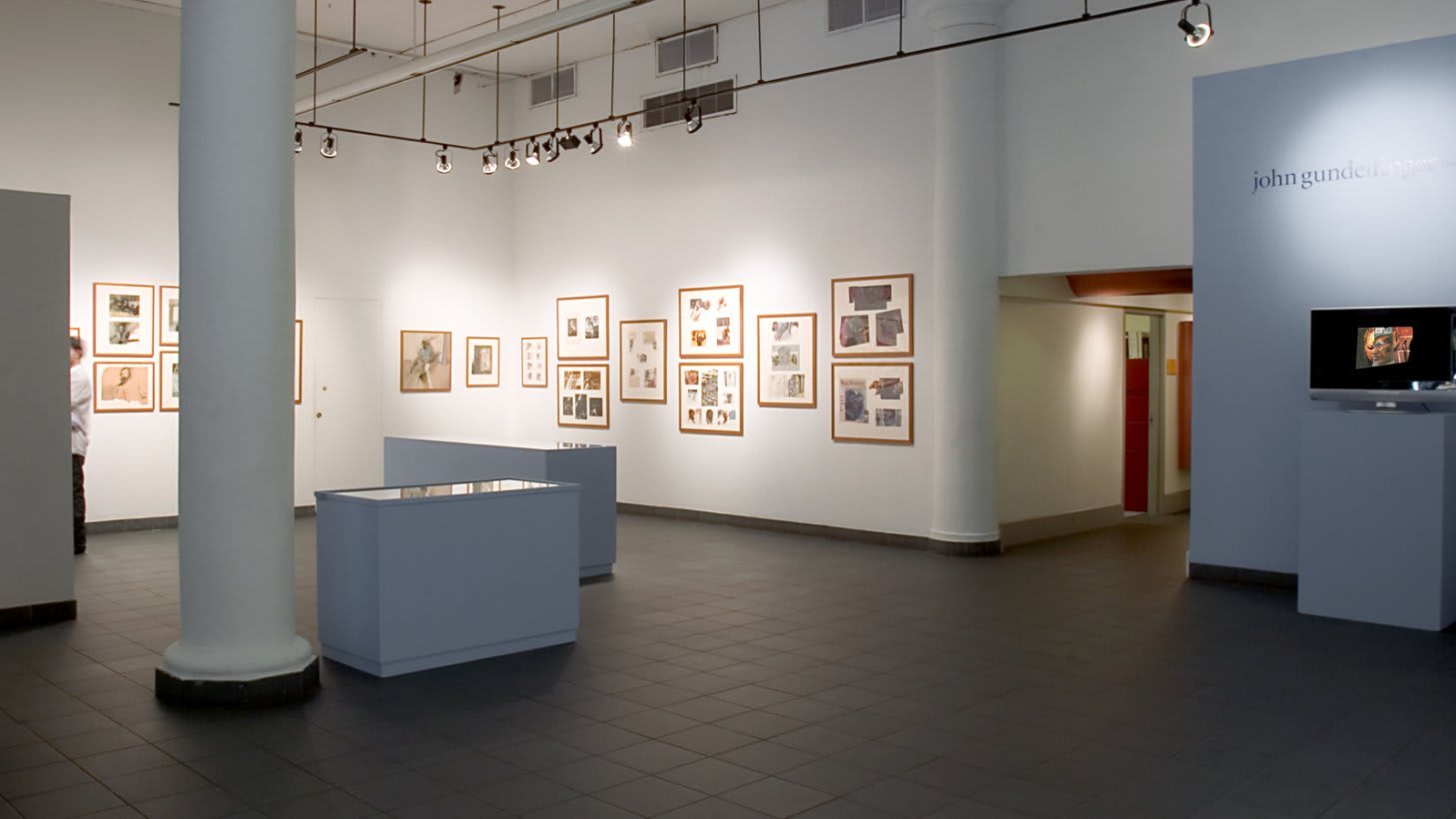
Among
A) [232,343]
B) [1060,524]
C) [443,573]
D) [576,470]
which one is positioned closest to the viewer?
[232,343]

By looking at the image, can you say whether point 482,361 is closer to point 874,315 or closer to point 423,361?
point 423,361

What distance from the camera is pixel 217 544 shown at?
239 inches

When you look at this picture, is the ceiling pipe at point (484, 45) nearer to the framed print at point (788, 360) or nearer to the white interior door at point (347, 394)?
the white interior door at point (347, 394)

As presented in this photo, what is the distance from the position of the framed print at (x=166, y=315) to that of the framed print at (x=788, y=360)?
6.56m

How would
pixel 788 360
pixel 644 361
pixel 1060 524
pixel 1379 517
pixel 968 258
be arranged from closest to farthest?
pixel 1379 517 → pixel 968 258 → pixel 1060 524 → pixel 788 360 → pixel 644 361

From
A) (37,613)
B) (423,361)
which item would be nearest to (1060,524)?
(423,361)

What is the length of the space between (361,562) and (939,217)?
21.8ft

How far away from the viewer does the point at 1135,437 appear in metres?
14.4

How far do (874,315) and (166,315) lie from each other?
784cm

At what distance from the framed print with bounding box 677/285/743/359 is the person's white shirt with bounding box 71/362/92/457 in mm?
6305

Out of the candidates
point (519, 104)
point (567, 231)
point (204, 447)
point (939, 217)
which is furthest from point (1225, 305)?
point (519, 104)

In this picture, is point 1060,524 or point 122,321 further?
point 122,321

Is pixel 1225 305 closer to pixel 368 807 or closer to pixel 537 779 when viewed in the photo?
pixel 537 779

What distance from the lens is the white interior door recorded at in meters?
14.5
